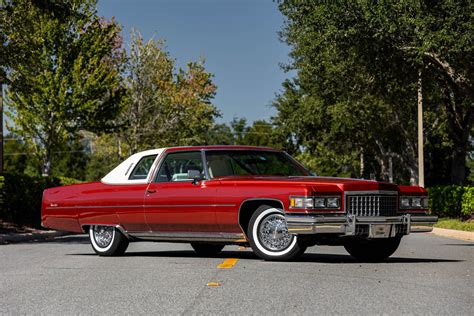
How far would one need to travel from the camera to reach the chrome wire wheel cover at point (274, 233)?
1128 cm

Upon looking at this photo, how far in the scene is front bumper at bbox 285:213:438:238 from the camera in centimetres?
1076

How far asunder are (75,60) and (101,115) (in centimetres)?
276

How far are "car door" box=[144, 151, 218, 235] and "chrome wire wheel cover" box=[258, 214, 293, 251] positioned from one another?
78 centimetres

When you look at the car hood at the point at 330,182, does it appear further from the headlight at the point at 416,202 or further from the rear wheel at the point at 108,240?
the rear wheel at the point at 108,240

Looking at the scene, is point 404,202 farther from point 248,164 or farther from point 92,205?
point 92,205

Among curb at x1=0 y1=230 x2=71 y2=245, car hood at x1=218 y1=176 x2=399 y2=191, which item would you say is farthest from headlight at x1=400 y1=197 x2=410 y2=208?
curb at x1=0 y1=230 x2=71 y2=245

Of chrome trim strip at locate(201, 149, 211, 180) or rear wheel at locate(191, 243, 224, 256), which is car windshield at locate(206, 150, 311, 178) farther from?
rear wheel at locate(191, 243, 224, 256)

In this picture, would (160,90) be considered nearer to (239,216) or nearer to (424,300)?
(239,216)

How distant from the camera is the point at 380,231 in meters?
11.2

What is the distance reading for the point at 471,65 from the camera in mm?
24703

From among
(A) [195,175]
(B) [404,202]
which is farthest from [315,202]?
(A) [195,175]

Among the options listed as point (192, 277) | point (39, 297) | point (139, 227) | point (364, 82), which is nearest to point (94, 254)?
point (139, 227)

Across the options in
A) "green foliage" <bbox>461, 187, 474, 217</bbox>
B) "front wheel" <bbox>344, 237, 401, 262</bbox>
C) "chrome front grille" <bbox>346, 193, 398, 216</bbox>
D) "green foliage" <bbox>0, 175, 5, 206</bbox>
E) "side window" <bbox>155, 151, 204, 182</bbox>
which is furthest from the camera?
"green foliage" <bbox>461, 187, 474, 217</bbox>

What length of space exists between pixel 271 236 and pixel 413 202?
2176 mm
